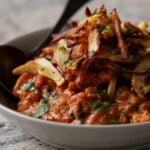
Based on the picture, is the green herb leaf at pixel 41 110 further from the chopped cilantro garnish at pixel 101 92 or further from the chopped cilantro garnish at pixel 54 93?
the chopped cilantro garnish at pixel 101 92

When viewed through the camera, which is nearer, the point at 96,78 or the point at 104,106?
the point at 104,106

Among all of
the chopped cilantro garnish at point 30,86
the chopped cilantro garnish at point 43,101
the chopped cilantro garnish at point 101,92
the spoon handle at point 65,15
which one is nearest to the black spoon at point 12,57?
the spoon handle at point 65,15

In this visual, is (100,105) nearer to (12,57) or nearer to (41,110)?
(41,110)

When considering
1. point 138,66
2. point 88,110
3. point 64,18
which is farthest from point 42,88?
point 64,18

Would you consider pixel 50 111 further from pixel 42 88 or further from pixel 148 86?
pixel 148 86

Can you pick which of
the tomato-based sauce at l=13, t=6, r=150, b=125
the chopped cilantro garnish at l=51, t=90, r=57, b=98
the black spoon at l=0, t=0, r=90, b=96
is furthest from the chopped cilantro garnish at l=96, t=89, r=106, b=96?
the black spoon at l=0, t=0, r=90, b=96

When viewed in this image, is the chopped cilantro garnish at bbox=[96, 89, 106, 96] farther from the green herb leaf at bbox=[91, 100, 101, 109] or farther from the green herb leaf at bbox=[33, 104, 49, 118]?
the green herb leaf at bbox=[33, 104, 49, 118]

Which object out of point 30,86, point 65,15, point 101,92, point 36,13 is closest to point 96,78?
point 101,92
